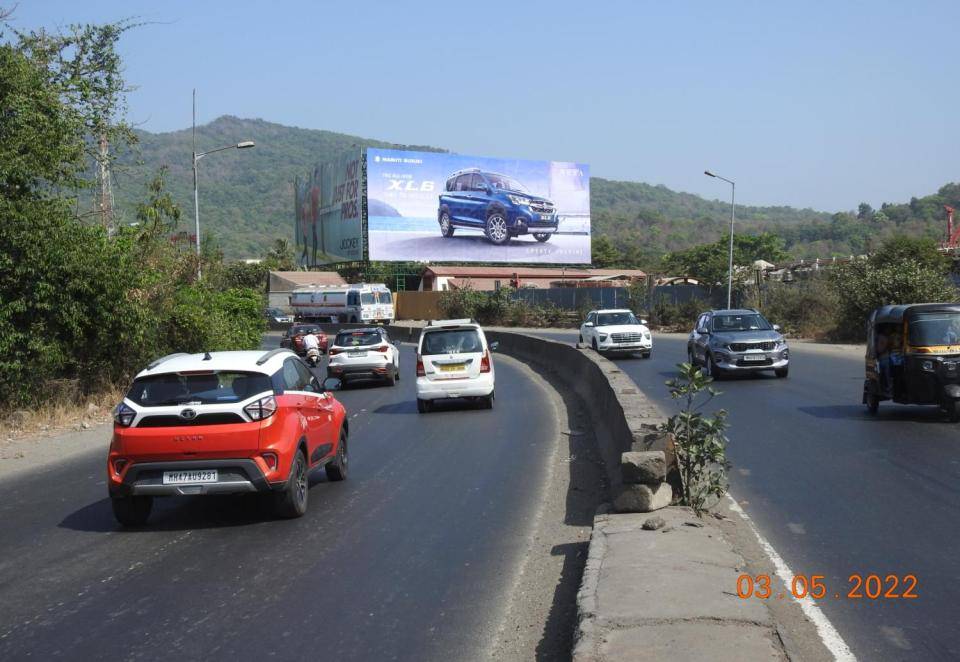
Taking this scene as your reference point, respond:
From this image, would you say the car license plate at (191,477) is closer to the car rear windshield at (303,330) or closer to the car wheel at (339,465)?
the car wheel at (339,465)

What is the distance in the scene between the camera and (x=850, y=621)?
5914mm

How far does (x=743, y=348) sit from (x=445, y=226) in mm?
68371

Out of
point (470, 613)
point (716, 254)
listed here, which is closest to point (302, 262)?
point (716, 254)

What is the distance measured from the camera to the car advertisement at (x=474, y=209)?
88.9m

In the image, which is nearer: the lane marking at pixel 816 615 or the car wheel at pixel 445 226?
the lane marking at pixel 816 615

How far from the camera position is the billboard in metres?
90.1

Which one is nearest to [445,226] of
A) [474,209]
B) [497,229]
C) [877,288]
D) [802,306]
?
[474,209]

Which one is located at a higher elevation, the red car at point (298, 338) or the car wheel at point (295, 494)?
Answer: the car wheel at point (295, 494)

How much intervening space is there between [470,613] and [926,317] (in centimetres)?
1135

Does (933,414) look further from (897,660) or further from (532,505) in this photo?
(897,660)

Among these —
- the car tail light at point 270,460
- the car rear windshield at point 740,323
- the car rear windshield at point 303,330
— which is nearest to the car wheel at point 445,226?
the car rear windshield at point 303,330

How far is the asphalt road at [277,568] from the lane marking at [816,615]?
6.28 ft

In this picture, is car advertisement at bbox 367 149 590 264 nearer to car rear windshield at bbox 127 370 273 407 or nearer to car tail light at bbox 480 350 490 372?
car tail light at bbox 480 350 490 372

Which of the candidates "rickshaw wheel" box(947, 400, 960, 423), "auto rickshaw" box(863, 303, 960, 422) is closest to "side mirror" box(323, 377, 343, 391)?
"auto rickshaw" box(863, 303, 960, 422)
